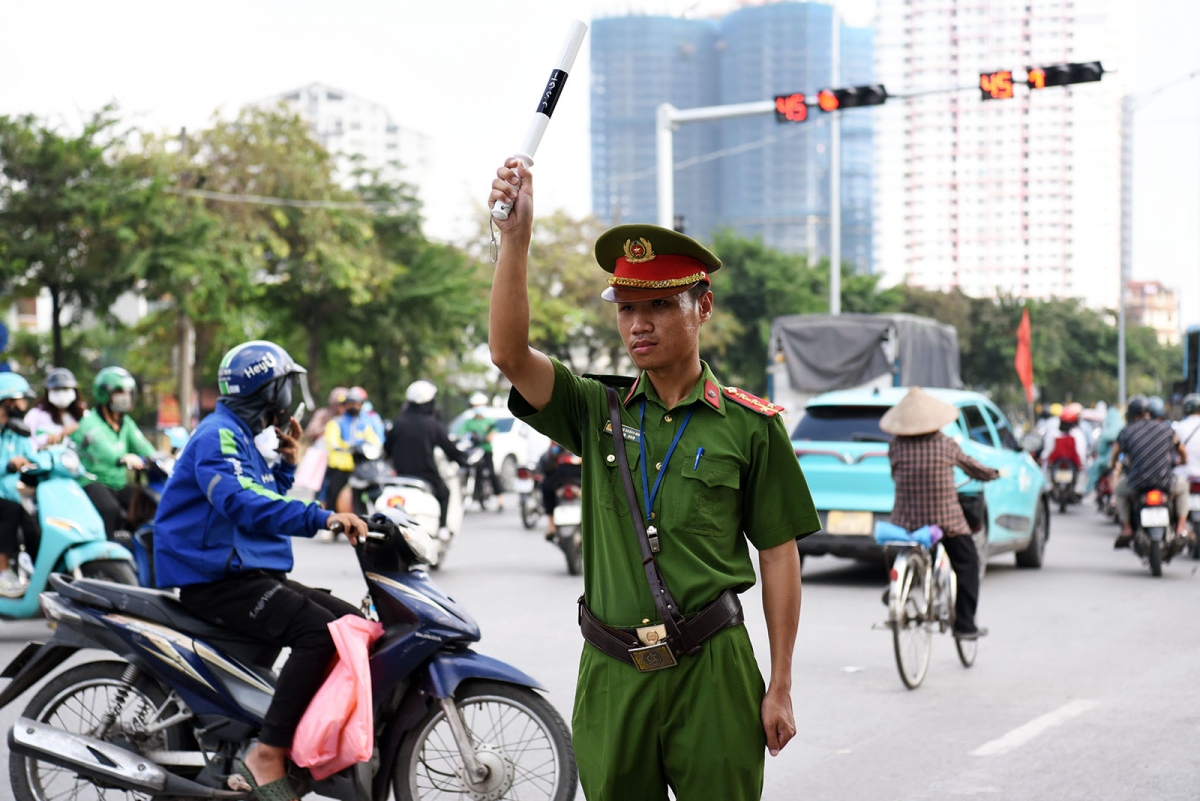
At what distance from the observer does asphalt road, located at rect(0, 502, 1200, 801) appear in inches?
232

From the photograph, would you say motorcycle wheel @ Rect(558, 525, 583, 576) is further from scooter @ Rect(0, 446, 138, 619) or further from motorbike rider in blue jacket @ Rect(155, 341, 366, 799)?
motorbike rider in blue jacket @ Rect(155, 341, 366, 799)

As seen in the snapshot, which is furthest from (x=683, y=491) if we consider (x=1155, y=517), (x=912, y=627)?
(x=1155, y=517)

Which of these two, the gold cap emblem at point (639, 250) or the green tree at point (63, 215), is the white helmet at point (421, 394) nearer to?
the gold cap emblem at point (639, 250)

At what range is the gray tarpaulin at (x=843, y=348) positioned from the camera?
2145 centimetres

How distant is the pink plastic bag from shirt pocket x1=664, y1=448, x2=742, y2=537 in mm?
1914

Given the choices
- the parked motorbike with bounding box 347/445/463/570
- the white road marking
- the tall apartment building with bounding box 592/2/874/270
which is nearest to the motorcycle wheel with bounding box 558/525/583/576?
the parked motorbike with bounding box 347/445/463/570

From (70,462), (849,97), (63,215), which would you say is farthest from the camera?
(63,215)

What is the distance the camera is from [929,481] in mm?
8086

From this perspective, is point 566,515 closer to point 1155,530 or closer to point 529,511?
point 1155,530

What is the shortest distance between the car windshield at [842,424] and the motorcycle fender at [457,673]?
8072 mm

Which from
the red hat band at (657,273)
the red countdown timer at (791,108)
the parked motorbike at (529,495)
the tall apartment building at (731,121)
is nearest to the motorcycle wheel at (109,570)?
the red hat band at (657,273)

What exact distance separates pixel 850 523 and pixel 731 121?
6806 inches

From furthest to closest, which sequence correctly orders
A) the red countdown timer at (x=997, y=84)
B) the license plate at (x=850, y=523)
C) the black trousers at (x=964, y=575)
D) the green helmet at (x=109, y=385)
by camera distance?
the red countdown timer at (x=997, y=84) → the license plate at (x=850, y=523) → the green helmet at (x=109, y=385) → the black trousers at (x=964, y=575)

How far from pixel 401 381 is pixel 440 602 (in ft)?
116
